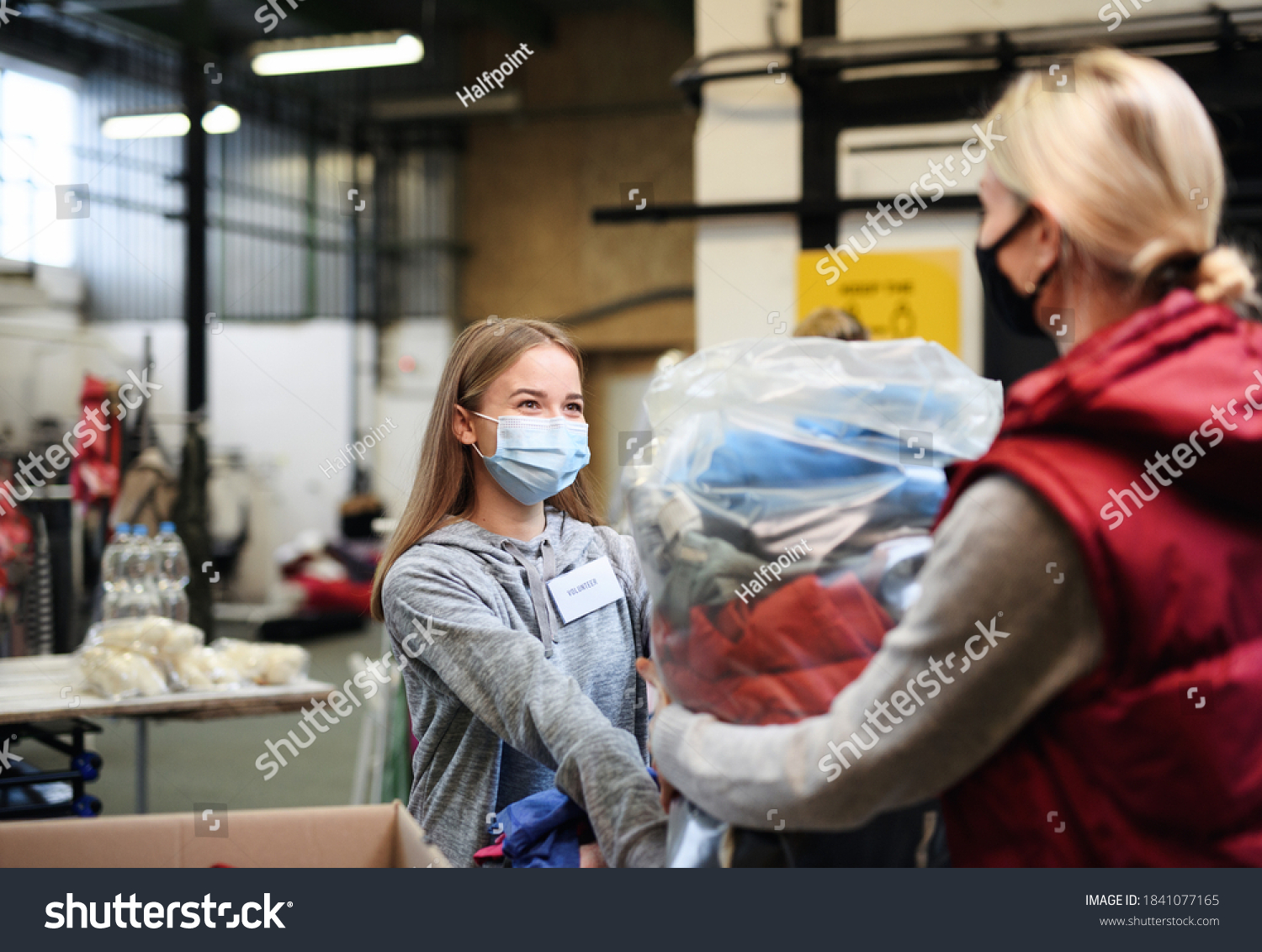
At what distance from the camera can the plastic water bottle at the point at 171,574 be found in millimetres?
3303

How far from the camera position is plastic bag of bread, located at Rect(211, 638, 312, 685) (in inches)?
115

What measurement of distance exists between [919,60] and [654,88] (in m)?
6.39

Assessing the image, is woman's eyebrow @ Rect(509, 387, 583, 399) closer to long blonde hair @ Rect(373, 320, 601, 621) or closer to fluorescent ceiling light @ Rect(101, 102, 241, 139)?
long blonde hair @ Rect(373, 320, 601, 621)

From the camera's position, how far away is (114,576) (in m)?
3.32

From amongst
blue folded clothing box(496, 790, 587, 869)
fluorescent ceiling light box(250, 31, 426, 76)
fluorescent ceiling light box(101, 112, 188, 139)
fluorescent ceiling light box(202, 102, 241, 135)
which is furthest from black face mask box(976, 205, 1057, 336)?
fluorescent ceiling light box(101, 112, 188, 139)

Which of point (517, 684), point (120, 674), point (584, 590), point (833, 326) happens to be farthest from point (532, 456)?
point (120, 674)

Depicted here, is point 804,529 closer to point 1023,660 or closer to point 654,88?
point 1023,660

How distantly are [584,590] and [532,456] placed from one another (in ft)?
0.66

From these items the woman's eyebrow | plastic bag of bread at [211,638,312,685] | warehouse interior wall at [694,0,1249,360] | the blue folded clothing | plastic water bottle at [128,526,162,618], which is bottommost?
plastic bag of bread at [211,638,312,685]

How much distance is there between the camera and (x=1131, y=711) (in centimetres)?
65

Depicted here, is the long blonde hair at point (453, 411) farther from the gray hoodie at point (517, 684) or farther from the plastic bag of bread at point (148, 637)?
the plastic bag of bread at point (148, 637)

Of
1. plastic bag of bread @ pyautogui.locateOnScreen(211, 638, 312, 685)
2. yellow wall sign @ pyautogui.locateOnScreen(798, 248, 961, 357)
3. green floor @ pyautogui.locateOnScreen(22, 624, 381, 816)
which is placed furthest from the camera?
yellow wall sign @ pyautogui.locateOnScreen(798, 248, 961, 357)

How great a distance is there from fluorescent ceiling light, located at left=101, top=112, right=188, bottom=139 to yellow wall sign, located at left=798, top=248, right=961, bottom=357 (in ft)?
22.7

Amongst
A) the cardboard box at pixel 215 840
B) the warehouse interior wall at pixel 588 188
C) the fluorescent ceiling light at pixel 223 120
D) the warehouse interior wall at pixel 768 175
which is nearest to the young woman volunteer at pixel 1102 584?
the cardboard box at pixel 215 840
